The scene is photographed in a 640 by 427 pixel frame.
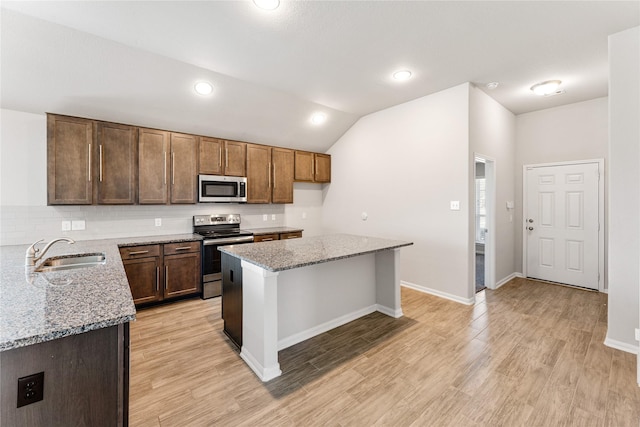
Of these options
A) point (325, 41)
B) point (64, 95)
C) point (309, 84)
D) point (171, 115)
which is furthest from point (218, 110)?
point (325, 41)

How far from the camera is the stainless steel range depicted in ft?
12.6

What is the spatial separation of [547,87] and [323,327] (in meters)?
4.13

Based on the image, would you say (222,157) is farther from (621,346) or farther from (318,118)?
(621,346)

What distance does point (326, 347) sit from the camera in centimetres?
257

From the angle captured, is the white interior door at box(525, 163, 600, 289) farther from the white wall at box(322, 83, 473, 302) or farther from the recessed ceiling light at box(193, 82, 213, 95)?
the recessed ceiling light at box(193, 82, 213, 95)

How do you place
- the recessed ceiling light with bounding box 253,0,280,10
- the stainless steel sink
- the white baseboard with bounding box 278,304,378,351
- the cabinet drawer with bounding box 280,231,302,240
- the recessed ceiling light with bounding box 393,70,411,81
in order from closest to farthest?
1. the recessed ceiling light with bounding box 253,0,280,10
2. the stainless steel sink
3. the white baseboard with bounding box 278,304,378,351
4. the recessed ceiling light with bounding box 393,70,411,81
5. the cabinet drawer with bounding box 280,231,302,240

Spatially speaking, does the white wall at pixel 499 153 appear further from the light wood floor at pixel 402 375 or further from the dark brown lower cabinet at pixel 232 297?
the dark brown lower cabinet at pixel 232 297

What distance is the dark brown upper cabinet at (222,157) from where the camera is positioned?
162 inches

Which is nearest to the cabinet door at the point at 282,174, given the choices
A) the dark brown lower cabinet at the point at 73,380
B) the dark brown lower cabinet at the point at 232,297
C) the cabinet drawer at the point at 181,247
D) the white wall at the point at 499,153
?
the cabinet drawer at the point at 181,247

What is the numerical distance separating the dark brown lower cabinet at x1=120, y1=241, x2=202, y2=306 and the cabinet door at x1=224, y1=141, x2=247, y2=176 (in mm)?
1254

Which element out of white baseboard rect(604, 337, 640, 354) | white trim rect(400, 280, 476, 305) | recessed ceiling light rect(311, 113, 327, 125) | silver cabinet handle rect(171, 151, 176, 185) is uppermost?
recessed ceiling light rect(311, 113, 327, 125)

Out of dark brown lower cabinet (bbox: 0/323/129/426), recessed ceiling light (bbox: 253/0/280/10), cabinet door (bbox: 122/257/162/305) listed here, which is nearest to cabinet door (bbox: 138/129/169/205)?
cabinet door (bbox: 122/257/162/305)

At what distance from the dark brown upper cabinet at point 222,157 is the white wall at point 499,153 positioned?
3.34m

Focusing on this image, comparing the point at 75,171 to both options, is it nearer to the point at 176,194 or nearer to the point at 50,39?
the point at 176,194
